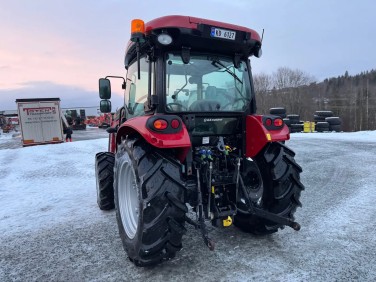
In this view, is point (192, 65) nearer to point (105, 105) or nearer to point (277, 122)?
point (277, 122)

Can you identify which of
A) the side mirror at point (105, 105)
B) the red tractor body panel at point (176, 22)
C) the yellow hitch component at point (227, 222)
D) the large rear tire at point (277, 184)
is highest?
the red tractor body panel at point (176, 22)

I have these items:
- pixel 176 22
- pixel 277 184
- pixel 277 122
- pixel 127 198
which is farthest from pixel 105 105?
pixel 277 184

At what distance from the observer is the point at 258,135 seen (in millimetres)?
3141

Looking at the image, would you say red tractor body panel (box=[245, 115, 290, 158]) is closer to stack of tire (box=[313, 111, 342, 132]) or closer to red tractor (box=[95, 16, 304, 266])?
red tractor (box=[95, 16, 304, 266])

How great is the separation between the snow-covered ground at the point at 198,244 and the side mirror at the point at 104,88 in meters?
1.84

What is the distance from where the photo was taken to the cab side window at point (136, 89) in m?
3.22

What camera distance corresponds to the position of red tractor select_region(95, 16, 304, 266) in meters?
2.56

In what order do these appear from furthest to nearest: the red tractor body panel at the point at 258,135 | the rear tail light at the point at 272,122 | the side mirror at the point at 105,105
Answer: the side mirror at the point at 105,105, the rear tail light at the point at 272,122, the red tractor body panel at the point at 258,135

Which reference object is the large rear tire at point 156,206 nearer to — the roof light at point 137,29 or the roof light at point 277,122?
the roof light at point 137,29

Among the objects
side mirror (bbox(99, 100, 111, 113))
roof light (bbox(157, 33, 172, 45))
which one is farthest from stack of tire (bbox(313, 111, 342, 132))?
roof light (bbox(157, 33, 172, 45))

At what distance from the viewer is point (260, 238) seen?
133 inches

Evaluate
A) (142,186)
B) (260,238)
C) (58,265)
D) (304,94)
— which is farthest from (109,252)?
(304,94)

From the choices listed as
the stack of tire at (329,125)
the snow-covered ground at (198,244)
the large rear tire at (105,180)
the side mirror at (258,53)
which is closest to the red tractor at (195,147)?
the side mirror at (258,53)

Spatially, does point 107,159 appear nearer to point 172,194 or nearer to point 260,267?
point 172,194
